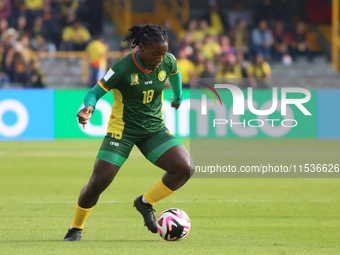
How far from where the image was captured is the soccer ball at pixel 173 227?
6.19m

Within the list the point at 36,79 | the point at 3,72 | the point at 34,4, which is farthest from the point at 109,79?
the point at 34,4

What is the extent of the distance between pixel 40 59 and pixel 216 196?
14.3 metres

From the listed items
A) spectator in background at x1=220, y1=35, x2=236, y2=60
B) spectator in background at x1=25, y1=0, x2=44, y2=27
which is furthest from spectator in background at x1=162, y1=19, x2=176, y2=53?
spectator in background at x1=25, y1=0, x2=44, y2=27

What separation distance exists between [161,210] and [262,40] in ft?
54.8

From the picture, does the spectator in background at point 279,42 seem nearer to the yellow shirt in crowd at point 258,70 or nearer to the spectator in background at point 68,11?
the yellow shirt in crowd at point 258,70

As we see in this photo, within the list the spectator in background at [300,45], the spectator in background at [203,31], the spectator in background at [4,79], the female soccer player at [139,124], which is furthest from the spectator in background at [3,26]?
the female soccer player at [139,124]

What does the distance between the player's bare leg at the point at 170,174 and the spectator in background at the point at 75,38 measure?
17.0 m

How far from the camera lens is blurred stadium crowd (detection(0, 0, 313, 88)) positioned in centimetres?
1994

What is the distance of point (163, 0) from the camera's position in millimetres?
27750

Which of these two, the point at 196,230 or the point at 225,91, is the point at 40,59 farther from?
the point at 196,230

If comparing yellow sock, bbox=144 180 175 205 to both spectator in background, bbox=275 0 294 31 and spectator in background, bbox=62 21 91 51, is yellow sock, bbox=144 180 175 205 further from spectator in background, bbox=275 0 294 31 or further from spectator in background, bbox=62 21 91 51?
spectator in background, bbox=275 0 294 31

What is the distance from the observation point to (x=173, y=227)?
6.18 metres

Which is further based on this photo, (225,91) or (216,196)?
(225,91)

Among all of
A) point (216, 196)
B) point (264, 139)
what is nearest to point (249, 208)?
point (216, 196)
